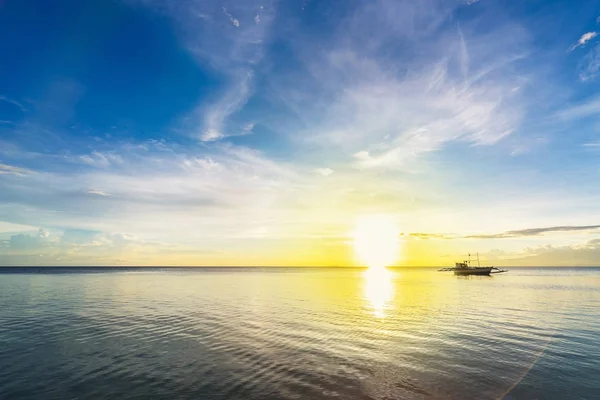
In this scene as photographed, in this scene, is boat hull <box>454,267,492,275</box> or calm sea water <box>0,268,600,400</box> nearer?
calm sea water <box>0,268,600,400</box>

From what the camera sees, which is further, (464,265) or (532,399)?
(464,265)

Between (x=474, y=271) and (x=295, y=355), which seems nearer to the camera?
(x=295, y=355)

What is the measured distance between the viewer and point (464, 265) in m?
183

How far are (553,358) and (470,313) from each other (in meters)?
21.7

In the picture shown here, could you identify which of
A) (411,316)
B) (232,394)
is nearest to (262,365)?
(232,394)

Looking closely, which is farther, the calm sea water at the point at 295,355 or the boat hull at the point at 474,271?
the boat hull at the point at 474,271

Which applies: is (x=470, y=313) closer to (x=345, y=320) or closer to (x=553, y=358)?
(x=345, y=320)

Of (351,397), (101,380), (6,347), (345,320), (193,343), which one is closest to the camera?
(351,397)

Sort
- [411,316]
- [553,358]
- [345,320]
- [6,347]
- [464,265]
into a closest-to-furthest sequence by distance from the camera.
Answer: [553,358], [6,347], [345,320], [411,316], [464,265]

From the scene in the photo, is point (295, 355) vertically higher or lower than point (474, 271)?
higher

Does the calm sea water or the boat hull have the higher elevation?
the calm sea water

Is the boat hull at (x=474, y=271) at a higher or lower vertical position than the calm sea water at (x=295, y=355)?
lower

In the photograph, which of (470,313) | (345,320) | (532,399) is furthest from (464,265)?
(532,399)

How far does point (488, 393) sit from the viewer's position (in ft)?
56.7
